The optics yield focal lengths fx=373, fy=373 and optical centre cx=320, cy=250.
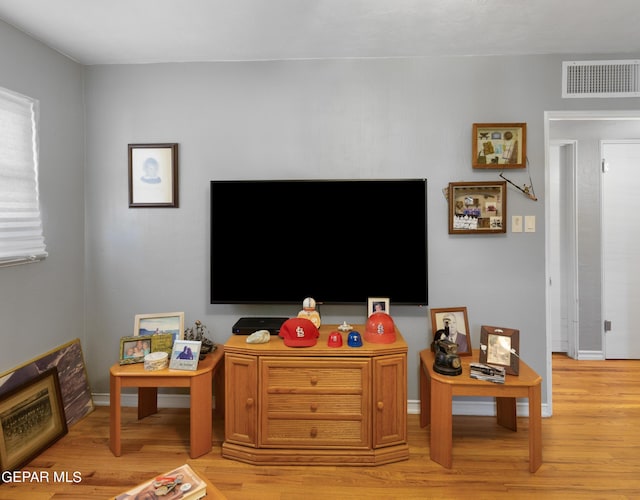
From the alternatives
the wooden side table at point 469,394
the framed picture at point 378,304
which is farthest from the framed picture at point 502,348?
the framed picture at point 378,304

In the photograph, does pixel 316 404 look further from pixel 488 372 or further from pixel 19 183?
pixel 19 183

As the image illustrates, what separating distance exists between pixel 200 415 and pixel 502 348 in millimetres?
1754

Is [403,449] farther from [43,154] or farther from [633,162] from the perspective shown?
[633,162]

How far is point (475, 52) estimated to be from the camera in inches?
97.8

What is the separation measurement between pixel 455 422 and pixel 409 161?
5.87ft

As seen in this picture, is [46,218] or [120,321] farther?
[120,321]

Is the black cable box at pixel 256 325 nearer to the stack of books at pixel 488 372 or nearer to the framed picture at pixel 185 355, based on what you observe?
the framed picture at pixel 185 355

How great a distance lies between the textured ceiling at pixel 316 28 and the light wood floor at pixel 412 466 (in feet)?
8.03

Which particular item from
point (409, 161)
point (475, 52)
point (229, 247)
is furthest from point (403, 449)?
point (475, 52)

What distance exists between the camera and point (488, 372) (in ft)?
6.65

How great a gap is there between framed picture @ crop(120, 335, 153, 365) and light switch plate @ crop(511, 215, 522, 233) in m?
2.49

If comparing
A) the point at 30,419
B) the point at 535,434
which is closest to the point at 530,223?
the point at 535,434

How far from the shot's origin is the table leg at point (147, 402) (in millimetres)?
2510

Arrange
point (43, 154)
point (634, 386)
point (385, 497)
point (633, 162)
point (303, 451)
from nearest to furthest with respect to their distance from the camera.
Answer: point (385, 497) → point (303, 451) → point (43, 154) → point (634, 386) → point (633, 162)
